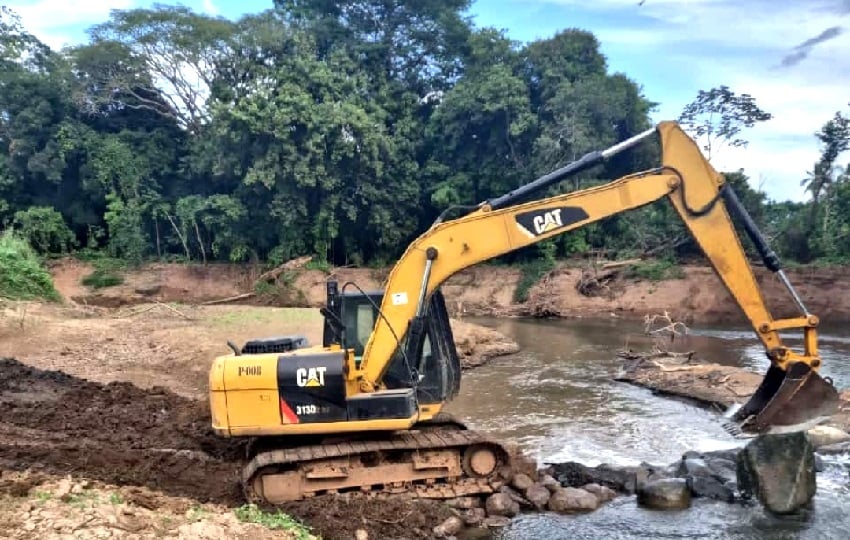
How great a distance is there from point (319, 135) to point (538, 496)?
25.4 meters

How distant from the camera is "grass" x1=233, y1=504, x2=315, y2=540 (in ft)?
21.6

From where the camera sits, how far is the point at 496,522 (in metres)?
8.04

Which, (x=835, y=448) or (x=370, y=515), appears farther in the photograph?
(x=835, y=448)

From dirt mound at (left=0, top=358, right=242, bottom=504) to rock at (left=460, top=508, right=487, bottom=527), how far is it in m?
2.55

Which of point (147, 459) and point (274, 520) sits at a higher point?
point (147, 459)

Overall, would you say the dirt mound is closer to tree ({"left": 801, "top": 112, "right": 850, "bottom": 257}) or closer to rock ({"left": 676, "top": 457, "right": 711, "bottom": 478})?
rock ({"left": 676, "top": 457, "right": 711, "bottom": 478})

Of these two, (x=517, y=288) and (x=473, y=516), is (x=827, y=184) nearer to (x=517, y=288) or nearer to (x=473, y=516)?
(x=517, y=288)

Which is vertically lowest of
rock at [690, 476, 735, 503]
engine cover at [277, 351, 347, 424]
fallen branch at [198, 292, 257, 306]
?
rock at [690, 476, 735, 503]

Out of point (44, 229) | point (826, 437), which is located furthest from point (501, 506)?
point (44, 229)

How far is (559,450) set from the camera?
37.4 ft

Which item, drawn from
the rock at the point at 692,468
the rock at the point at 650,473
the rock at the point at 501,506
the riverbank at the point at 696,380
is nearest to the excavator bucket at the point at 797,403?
the rock at the point at 650,473

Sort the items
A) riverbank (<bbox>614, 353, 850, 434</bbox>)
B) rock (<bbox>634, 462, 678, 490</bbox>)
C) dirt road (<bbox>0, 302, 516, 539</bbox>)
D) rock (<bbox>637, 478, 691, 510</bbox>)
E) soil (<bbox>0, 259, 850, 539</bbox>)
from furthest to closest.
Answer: riverbank (<bbox>614, 353, 850, 434</bbox>)
rock (<bbox>634, 462, 678, 490</bbox>)
rock (<bbox>637, 478, 691, 510</bbox>)
soil (<bbox>0, 259, 850, 539</bbox>)
dirt road (<bbox>0, 302, 516, 539</bbox>)

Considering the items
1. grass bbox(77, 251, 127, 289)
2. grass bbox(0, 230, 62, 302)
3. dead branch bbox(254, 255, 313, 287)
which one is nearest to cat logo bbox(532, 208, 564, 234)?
grass bbox(0, 230, 62, 302)

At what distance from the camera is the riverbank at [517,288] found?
1163 inches
